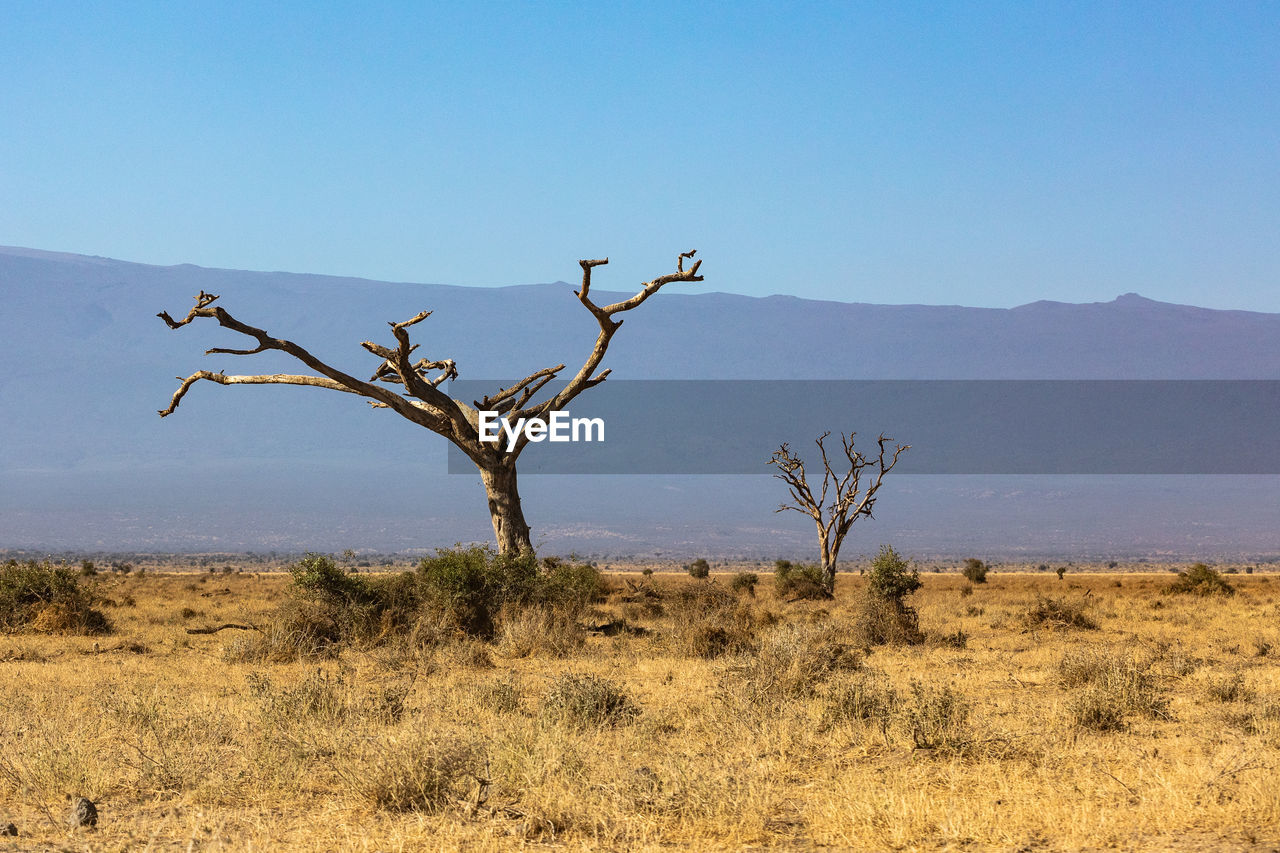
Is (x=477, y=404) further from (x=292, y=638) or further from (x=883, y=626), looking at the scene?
(x=883, y=626)

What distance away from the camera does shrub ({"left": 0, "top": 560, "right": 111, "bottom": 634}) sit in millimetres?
22328

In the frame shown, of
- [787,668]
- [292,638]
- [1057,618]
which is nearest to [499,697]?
[787,668]

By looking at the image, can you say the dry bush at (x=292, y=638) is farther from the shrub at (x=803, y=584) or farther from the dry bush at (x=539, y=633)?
the shrub at (x=803, y=584)

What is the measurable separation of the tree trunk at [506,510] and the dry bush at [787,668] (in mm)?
7539

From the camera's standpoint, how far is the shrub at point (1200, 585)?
39.0 m

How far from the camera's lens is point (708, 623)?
755 inches

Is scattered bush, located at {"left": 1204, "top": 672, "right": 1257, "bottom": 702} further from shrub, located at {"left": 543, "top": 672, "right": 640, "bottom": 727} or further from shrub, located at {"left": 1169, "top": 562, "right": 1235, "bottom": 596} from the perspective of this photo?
shrub, located at {"left": 1169, "top": 562, "right": 1235, "bottom": 596}

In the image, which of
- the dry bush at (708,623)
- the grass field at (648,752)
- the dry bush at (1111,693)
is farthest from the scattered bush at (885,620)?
the dry bush at (1111,693)

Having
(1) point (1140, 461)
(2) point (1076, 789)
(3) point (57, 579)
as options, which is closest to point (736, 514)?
(1) point (1140, 461)

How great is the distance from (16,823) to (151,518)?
162850mm

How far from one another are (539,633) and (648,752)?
889cm

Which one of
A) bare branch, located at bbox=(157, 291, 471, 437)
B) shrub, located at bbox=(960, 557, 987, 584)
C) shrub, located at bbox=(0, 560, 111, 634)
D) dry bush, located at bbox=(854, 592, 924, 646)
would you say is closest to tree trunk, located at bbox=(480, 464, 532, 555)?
bare branch, located at bbox=(157, 291, 471, 437)

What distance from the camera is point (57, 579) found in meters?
23.4

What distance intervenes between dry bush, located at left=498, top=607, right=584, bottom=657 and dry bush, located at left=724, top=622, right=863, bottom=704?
15.2ft
